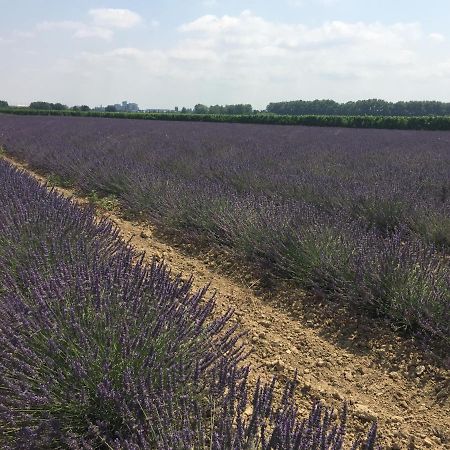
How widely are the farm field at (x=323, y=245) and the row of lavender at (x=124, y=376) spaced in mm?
659

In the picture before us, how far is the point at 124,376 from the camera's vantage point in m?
1.56

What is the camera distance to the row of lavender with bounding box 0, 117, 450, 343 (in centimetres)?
301

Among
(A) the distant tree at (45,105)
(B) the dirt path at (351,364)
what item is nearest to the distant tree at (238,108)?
(A) the distant tree at (45,105)

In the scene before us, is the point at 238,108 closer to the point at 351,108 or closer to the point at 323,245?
the point at 351,108

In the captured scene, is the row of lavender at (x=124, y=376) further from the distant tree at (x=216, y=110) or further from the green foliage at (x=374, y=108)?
the distant tree at (x=216, y=110)

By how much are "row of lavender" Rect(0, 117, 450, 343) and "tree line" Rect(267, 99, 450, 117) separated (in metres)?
44.3

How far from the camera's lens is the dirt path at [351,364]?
2111 millimetres

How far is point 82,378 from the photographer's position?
1569mm

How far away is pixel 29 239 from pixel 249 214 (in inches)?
86.2

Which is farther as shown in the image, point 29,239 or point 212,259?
point 212,259

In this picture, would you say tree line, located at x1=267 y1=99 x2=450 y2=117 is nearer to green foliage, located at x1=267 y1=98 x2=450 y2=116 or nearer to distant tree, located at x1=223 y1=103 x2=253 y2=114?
green foliage, located at x1=267 y1=98 x2=450 y2=116

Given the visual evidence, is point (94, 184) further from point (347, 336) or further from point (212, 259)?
point (347, 336)

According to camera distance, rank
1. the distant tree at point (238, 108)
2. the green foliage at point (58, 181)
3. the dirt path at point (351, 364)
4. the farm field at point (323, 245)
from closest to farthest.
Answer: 1. the dirt path at point (351, 364)
2. the farm field at point (323, 245)
3. the green foliage at point (58, 181)
4. the distant tree at point (238, 108)

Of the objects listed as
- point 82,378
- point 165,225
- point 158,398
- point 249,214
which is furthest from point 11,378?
point 165,225
